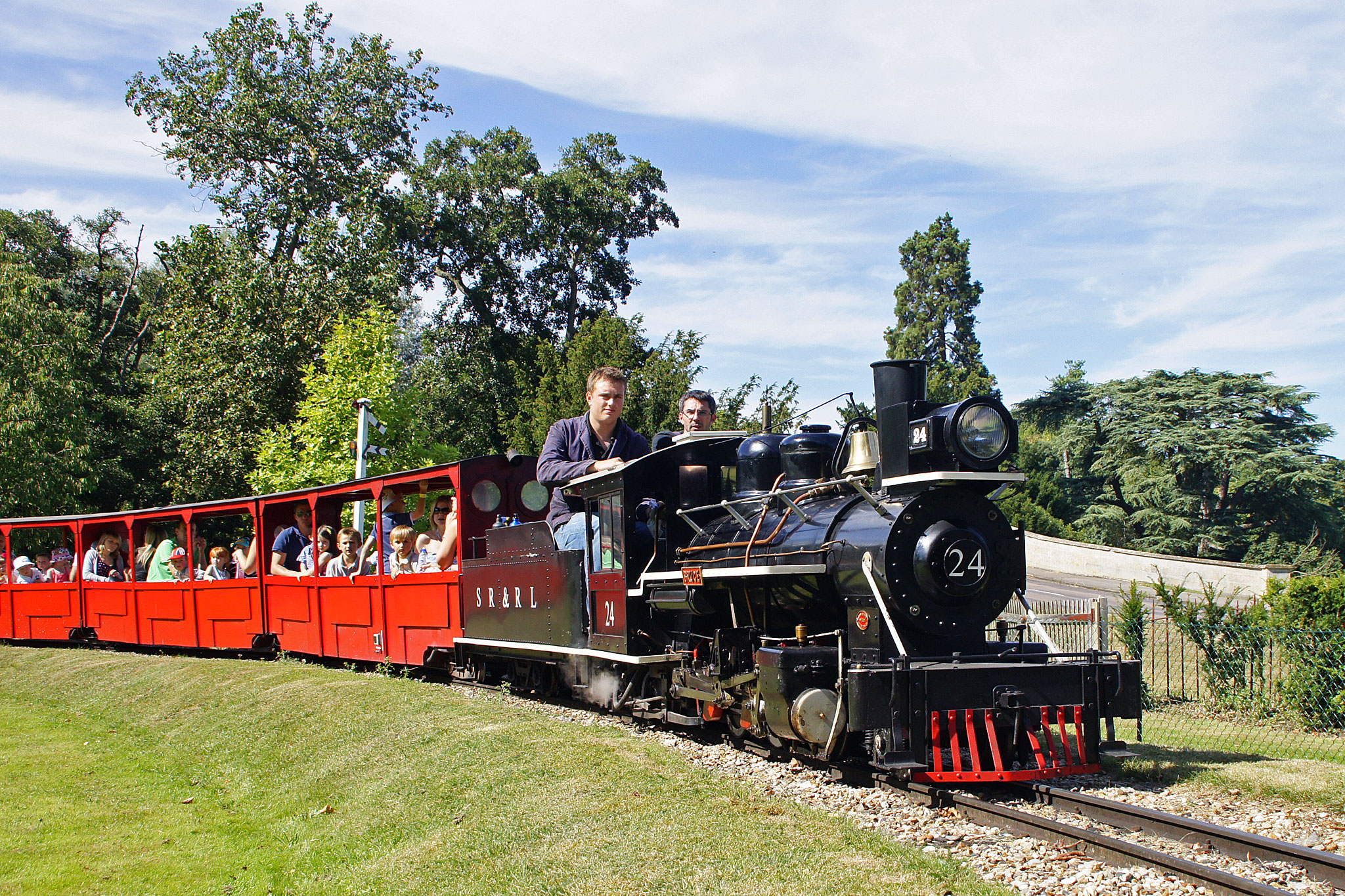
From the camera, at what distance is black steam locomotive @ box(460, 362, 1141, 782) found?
245 inches

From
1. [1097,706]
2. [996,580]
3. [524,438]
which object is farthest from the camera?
[524,438]

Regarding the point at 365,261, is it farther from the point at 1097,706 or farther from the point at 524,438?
the point at 1097,706

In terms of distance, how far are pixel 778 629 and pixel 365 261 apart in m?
28.4

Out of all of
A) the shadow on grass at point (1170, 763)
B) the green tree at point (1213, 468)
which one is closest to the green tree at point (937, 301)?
the green tree at point (1213, 468)

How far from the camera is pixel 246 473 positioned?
102 feet

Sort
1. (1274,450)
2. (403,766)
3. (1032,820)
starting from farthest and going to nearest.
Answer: (1274,450)
(403,766)
(1032,820)

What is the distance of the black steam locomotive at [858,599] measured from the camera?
622 centimetres

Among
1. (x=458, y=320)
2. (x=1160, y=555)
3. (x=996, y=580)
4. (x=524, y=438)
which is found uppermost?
(x=458, y=320)

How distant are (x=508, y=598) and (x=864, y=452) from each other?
518 cm

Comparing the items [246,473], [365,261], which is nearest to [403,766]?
[246,473]

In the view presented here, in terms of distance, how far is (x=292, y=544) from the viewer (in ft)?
52.8

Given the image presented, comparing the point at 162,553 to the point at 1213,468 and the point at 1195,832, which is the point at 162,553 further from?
the point at 1213,468

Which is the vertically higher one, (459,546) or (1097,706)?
(459,546)

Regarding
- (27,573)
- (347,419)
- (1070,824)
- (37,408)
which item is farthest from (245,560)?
(37,408)
